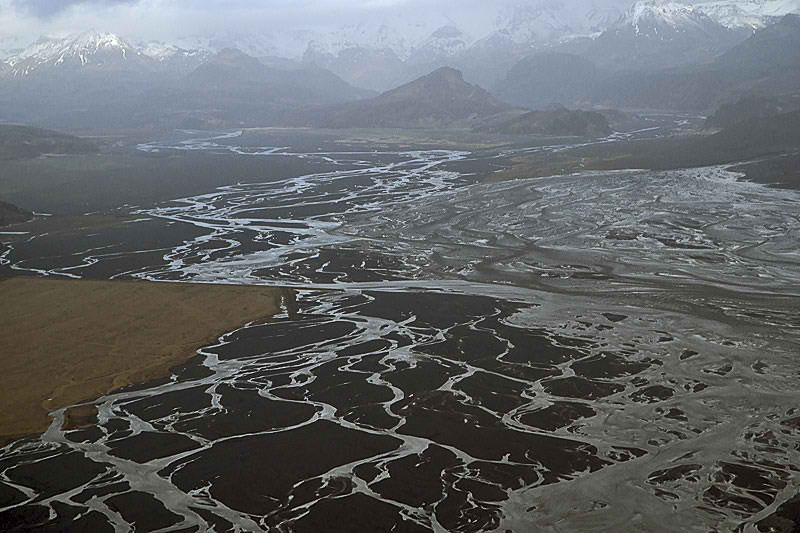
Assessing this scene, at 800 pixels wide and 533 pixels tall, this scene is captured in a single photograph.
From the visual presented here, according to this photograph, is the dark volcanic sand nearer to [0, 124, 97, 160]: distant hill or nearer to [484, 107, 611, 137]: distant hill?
[0, 124, 97, 160]: distant hill

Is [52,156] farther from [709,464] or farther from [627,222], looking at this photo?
[709,464]

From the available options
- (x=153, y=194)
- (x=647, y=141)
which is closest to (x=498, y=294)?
(x=153, y=194)

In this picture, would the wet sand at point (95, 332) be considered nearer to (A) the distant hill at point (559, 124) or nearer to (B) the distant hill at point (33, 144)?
(B) the distant hill at point (33, 144)

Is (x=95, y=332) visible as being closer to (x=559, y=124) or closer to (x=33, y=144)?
(x=33, y=144)

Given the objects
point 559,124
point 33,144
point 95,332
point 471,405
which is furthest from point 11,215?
point 559,124

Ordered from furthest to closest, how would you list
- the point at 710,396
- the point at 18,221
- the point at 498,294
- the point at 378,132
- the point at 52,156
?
the point at 378,132, the point at 52,156, the point at 18,221, the point at 498,294, the point at 710,396

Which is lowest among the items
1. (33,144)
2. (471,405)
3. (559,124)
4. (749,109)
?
(471,405)
